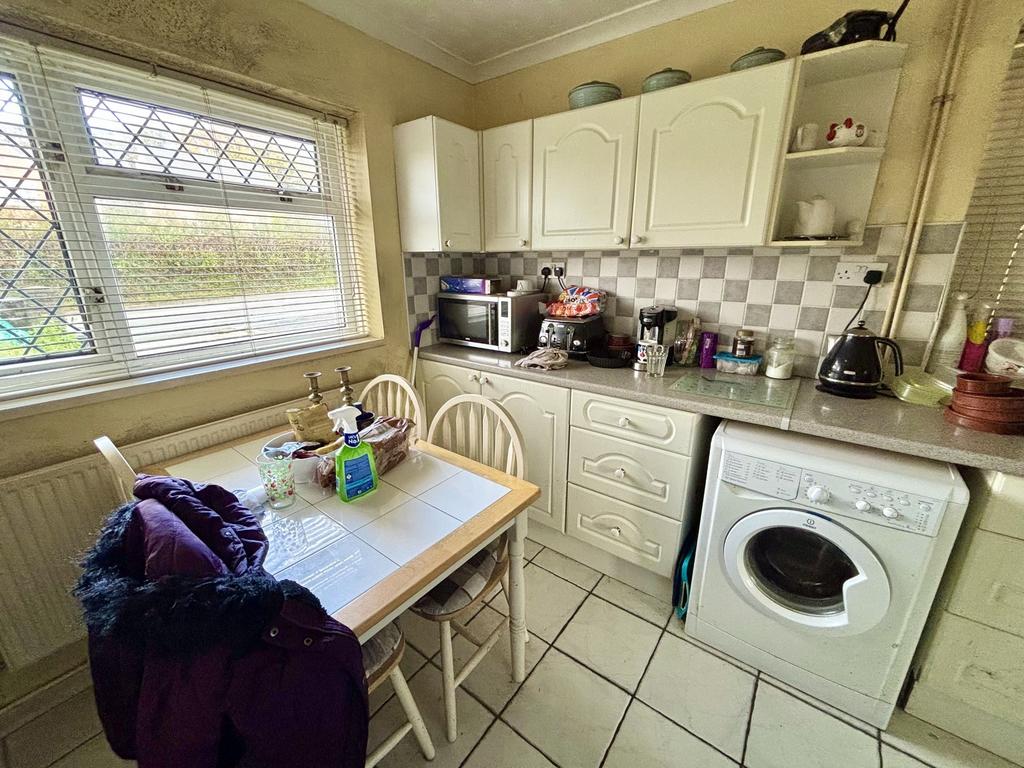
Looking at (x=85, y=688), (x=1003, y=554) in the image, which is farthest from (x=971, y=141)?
(x=85, y=688)

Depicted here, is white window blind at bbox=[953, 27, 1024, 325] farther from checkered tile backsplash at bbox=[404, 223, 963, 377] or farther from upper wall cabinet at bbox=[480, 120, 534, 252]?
upper wall cabinet at bbox=[480, 120, 534, 252]

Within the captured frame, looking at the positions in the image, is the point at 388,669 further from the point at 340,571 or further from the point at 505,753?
the point at 505,753

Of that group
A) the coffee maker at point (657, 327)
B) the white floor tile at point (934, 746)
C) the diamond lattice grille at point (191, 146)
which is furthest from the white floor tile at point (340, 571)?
the white floor tile at point (934, 746)

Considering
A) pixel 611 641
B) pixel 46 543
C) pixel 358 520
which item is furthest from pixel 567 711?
pixel 46 543

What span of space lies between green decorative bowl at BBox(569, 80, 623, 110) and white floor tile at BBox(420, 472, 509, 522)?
5.24 ft

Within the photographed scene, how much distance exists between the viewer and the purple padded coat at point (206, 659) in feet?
1.77

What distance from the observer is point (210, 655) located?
0.56 meters

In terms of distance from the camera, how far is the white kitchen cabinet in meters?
1.74

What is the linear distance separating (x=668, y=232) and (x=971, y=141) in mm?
906

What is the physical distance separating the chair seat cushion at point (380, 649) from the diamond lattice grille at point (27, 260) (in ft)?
4.33

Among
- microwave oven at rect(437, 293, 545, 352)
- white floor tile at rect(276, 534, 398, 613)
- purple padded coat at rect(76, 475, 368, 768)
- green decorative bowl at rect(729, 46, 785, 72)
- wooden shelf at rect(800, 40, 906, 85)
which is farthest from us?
microwave oven at rect(437, 293, 545, 352)

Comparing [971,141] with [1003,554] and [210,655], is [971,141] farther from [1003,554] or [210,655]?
[210,655]

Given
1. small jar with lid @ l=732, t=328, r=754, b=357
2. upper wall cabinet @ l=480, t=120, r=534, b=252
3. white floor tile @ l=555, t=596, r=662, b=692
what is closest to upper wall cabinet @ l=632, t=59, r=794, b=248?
small jar with lid @ l=732, t=328, r=754, b=357

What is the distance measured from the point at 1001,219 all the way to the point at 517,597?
191cm
